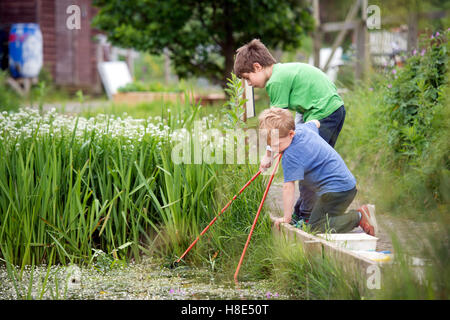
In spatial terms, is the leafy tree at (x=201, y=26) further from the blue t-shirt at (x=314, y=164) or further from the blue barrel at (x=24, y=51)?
the blue barrel at (x=24, y=51)

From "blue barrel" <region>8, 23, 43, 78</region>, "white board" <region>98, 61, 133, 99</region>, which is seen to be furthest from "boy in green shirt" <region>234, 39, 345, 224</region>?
"white board" <region>98, 61, 133, 99</region>

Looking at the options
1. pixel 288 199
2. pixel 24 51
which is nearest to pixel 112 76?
pixel 24 51

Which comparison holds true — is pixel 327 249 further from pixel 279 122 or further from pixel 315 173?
pixel 279 122

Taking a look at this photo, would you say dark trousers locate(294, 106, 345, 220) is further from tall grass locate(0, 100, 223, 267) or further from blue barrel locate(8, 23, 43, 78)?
blue barrel locate(8, 23, 43, 78)

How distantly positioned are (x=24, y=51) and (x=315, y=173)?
1154 cm

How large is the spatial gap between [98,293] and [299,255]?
1031 mm

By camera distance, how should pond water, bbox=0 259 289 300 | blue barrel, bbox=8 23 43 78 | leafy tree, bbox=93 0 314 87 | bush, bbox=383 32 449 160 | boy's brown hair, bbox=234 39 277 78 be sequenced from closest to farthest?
pond water, bbox=0 259 289 300 < boy's brown hair, bbox=234 39 277 78 < bush, bbox=383 32 449 160 < leafy tree, bbox=93 0 314 87 < blue barrel, bbox=8 23 43 78

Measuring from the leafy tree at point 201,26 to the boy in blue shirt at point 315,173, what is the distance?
4409 millimetres

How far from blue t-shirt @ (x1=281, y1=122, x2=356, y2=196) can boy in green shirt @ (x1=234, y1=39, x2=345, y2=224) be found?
9.1 inches

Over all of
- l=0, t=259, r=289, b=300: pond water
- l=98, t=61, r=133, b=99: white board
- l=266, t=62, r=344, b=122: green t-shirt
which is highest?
l=98, t=61, r=133, b=99: white board

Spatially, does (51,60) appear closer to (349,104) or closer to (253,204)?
(349,104)

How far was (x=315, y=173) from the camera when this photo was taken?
306 cm

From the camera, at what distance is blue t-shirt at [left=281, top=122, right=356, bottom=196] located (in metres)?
2.94

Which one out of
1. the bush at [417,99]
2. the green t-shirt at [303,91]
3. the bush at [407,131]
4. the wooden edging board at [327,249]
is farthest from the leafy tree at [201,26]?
the wooden edging board at [327,249]
